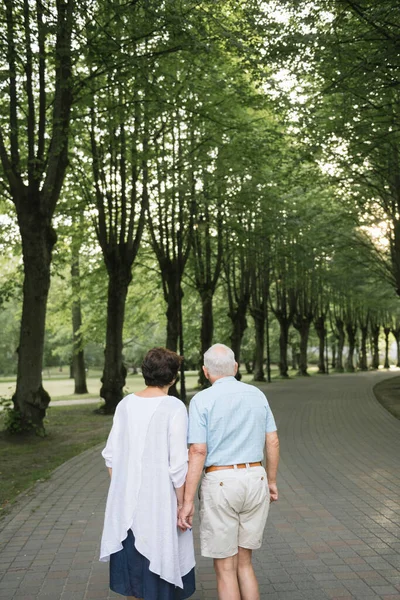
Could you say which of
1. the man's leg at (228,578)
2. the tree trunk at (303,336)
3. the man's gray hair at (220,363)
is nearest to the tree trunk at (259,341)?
the tree trunk at (303,336)

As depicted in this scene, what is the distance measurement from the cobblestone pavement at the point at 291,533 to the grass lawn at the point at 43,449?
30 centimetres

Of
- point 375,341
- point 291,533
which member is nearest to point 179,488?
point 291,533

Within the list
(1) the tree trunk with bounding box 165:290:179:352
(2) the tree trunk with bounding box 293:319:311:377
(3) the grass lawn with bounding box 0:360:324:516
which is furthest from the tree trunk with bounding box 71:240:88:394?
(2) the tree trunk with bounding box 293:319:311:377

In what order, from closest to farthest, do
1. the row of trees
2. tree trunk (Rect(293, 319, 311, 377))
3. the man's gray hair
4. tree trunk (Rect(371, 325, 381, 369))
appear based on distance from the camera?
the man's gray hair
the row of trees
tree trunk (Rect(293, 319, 311, 377))
tree trunk (Rect(371, 325, 381, 369))

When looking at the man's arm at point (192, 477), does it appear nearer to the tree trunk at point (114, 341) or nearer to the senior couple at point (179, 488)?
the senior couple at point (179, 488)

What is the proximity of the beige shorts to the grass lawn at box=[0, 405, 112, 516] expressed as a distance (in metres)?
4.55

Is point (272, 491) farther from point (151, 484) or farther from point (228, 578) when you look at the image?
point (151, 484)

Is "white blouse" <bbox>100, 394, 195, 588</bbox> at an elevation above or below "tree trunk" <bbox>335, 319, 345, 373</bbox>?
below

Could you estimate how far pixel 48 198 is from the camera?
546 inches

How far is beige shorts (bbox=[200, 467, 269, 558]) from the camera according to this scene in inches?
163

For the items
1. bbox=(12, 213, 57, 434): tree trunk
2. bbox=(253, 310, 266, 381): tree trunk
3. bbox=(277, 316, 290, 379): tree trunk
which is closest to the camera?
bbox=(12, 213, 57, 434): tree trunk

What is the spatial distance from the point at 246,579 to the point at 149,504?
78cm

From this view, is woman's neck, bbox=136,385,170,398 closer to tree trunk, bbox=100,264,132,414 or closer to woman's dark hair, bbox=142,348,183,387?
woman's dark hair, bbox=142,348,183,387

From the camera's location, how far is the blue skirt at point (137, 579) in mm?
4031
